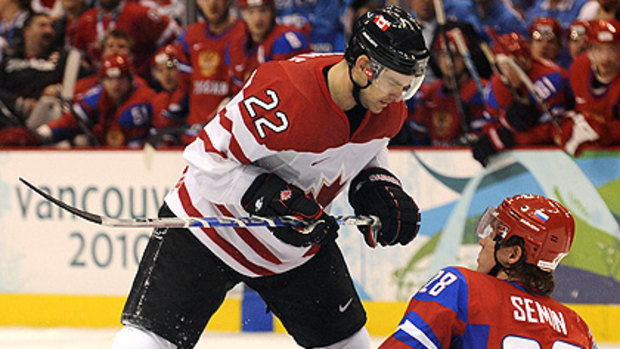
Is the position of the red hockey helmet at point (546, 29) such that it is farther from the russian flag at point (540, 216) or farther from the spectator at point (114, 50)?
the russian flag at point (540, 216)

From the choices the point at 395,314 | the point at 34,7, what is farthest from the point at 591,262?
the point at 34,7

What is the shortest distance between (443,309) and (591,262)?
8.90 feet

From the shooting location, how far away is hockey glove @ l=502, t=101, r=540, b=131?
457 cm

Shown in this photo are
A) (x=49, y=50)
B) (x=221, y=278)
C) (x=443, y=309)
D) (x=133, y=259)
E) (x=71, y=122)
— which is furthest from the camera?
(x=49, y=50)

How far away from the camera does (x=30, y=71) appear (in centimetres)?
581

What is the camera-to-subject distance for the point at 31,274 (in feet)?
16.1

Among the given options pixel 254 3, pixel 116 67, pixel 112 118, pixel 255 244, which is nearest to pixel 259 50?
pixel 254 3

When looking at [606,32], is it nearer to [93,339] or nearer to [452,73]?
[452,73]

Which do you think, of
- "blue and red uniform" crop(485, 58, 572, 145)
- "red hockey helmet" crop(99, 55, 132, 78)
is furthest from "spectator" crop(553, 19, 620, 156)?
"red hockey helmet" crop(99, 55, 132, 78)

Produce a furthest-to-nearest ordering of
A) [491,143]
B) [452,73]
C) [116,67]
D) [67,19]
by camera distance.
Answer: [67,19] < [116,67] < [452,73] < [491,143]

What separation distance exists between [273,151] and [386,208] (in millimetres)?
350

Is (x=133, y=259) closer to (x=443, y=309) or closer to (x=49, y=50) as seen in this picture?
(x=49, y=50)

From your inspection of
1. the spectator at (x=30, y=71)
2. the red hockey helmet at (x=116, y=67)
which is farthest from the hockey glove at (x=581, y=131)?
the spectator at (x=30, y=71)

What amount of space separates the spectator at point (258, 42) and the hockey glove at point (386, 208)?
2294 millimetres
